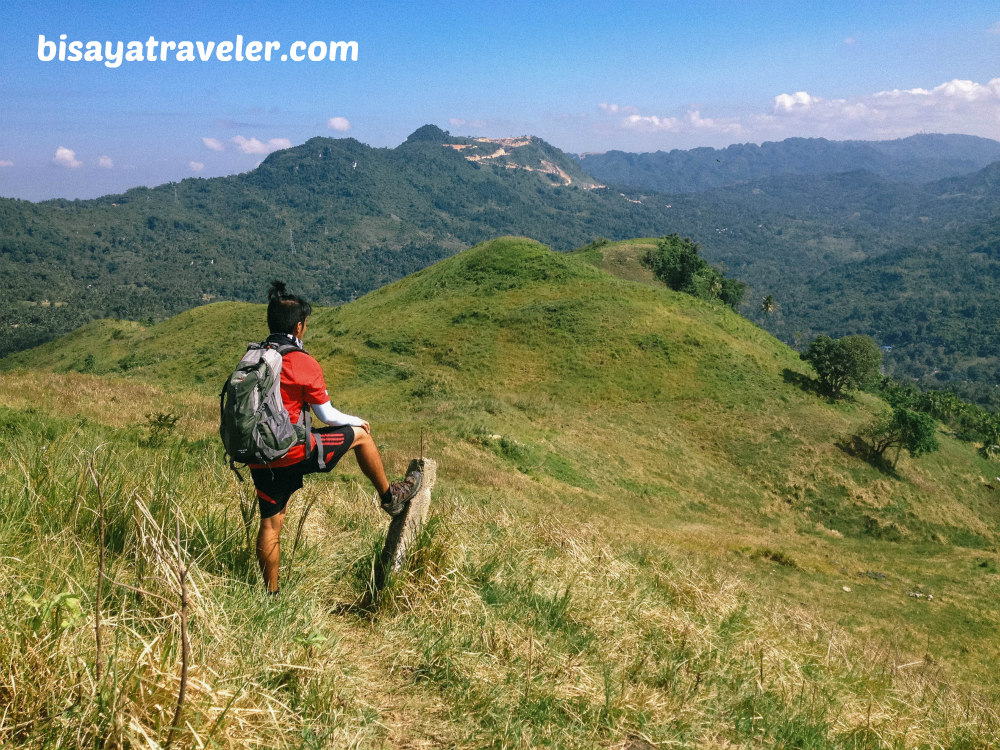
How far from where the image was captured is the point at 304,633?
132 inches

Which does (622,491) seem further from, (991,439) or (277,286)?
(991,439)

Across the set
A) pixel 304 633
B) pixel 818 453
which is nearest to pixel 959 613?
pixel 818 453

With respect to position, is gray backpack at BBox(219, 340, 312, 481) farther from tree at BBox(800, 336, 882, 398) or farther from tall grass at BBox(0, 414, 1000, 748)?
tree at BBox(800, 336, 882, 398)

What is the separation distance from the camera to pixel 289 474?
166 inches

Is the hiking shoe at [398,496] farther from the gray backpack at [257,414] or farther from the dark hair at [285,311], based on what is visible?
the dark hair at [285,311]

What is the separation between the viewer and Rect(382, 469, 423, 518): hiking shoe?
14.7 ft

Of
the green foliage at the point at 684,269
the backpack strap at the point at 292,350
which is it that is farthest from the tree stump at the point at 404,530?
the green foliage at the point at 684,269

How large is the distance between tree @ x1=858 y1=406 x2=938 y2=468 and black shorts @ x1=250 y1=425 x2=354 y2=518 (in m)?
35.3

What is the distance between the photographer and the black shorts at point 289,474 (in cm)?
414

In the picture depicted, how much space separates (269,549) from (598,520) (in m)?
10.1

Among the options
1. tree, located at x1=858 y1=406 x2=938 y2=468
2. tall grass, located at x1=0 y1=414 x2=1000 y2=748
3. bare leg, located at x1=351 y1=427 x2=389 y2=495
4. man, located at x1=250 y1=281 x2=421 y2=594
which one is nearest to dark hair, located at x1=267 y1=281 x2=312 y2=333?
man, located at x1=250 y1=281 x2=421 y2=594

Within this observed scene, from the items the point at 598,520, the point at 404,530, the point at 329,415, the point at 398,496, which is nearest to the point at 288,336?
the point at 329,415

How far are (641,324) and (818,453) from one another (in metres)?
14.8

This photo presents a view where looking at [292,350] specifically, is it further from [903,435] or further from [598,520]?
[903,435]
